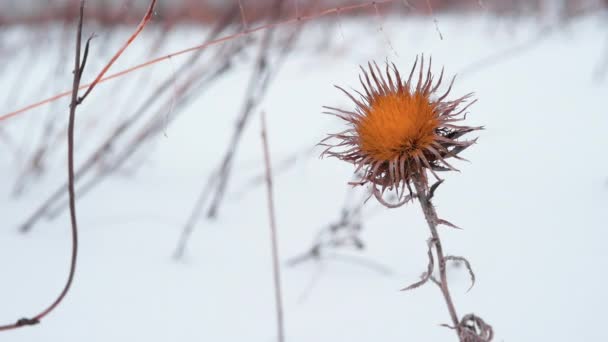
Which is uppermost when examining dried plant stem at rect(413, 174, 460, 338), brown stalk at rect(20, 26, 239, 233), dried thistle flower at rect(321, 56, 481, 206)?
brown stalk at rect(20, 26, 239, 233)

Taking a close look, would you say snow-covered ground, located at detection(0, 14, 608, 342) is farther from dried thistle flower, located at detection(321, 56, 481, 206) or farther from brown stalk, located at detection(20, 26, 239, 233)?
dried thistle flower, located at detection(321, 56, 481, 206)

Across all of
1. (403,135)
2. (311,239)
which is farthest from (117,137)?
(403,135)

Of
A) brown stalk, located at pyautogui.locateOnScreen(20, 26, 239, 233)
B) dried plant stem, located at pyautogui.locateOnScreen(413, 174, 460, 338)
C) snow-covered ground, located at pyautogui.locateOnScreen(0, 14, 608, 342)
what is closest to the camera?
dried plant stem, located at pyautogui.locateOnScreen(413, 174, 460, 338)

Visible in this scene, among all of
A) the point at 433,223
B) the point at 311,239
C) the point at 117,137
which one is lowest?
the point at 433,223

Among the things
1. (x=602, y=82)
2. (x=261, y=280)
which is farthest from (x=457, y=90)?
(x=261, y=280)

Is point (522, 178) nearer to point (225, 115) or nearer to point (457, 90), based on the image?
point (457, 90)

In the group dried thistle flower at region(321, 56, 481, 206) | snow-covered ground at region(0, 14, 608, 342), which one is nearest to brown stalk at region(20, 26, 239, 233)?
snow-covered ground at region(0, 14, 608, 342)

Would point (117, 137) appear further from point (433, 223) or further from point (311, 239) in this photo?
point (433, 223)

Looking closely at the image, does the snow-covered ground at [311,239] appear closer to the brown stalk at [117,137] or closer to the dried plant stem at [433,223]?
the brown stalk at [117,137]
